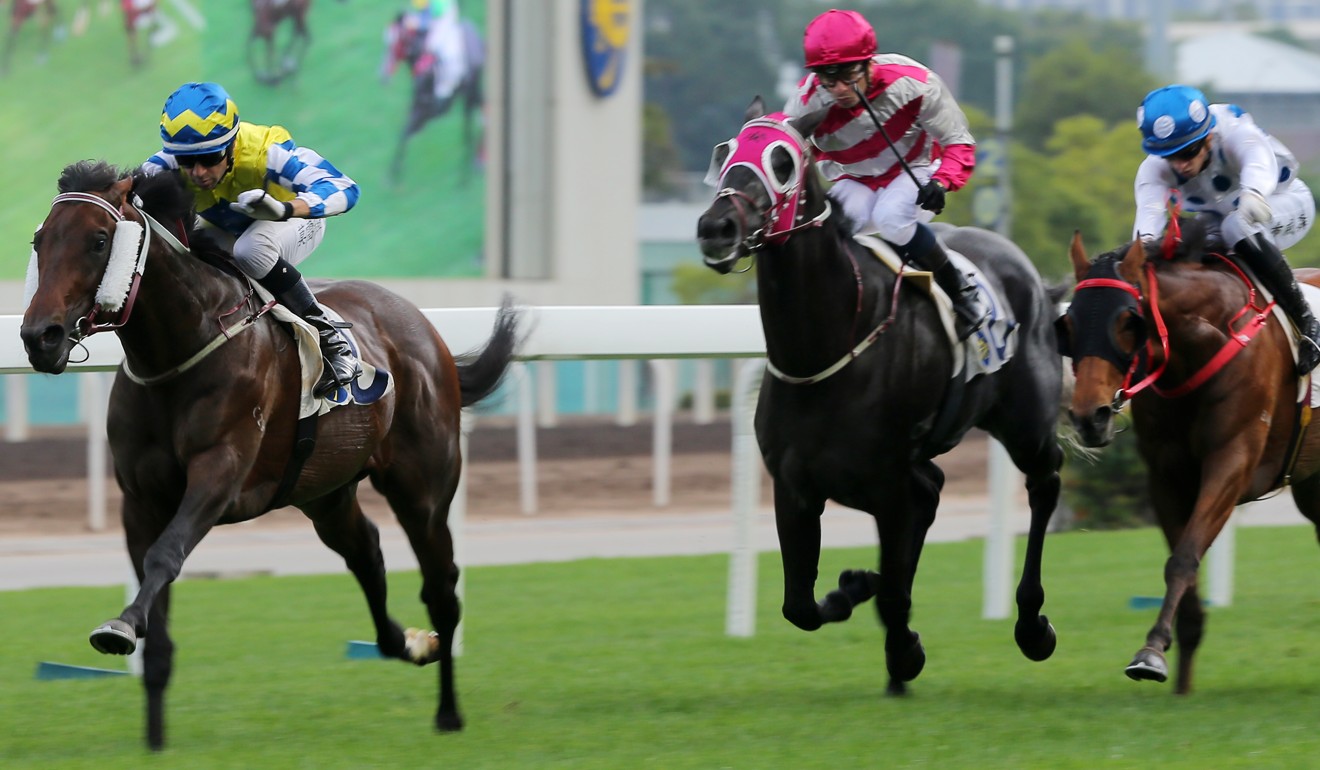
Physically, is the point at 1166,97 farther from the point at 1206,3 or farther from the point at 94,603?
the point at 1206,3

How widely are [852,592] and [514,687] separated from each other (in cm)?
120

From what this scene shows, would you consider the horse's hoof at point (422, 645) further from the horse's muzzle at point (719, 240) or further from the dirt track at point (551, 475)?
the dirt track at point (551, 475)

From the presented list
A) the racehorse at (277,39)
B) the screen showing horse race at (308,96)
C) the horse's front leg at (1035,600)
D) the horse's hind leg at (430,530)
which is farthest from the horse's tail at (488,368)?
the racehorse at (277,39)

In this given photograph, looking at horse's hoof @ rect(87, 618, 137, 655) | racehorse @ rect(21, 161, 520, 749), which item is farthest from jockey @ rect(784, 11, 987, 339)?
horse's hoof @ rect(87, 618, 137, 655)

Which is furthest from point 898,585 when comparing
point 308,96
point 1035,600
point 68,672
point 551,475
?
point 308,96

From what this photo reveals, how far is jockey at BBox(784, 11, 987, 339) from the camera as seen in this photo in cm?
577

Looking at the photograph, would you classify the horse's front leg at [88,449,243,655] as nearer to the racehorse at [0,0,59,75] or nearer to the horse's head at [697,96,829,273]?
the horse's head at [697,96,829,273]

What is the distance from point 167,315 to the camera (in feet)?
16.7

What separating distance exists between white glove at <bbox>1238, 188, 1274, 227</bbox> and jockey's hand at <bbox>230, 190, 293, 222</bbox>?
270 centimetres

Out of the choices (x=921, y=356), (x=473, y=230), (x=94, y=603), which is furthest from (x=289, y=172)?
(x=473, y=230)

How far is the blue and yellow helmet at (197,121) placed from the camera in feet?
16.7

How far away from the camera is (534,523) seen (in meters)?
13.5

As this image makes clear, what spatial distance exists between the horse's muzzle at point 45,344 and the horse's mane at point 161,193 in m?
0.41

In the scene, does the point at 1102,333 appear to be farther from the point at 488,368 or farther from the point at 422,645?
the point at 422,645
